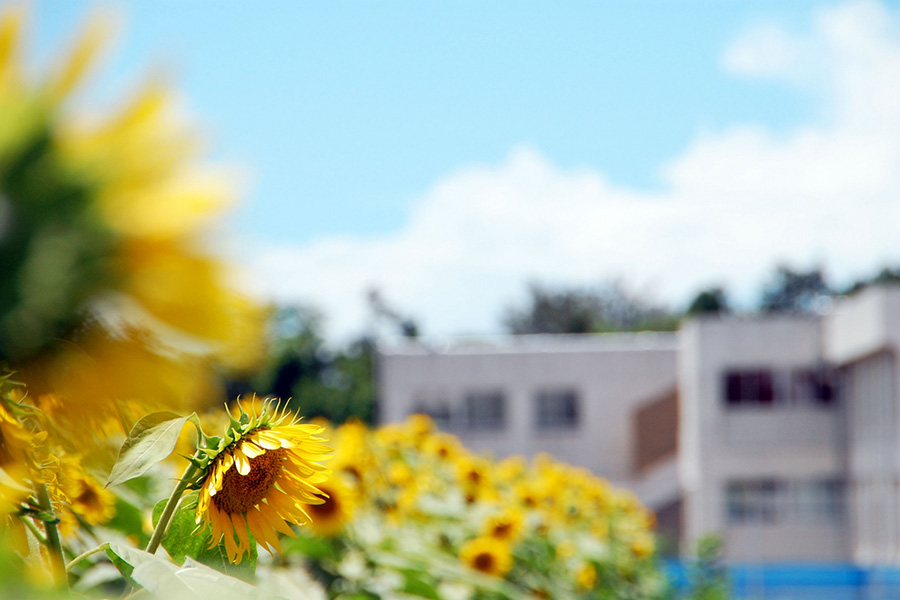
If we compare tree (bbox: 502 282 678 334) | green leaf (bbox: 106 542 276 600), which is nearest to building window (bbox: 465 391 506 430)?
tree (bbox: 502 282 678 334)

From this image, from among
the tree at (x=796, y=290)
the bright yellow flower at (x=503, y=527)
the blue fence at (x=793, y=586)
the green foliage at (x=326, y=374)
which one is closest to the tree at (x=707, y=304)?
the tree at (x=796, y=290)

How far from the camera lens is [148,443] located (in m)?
0.37

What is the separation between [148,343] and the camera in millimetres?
242

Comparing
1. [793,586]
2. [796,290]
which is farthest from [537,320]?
[793,586]

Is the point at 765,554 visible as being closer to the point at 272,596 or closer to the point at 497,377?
the point at 497,377

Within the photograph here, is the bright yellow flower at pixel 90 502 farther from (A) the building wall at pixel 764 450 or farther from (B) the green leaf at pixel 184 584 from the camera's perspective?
(A) the building wall at pixel 764 450

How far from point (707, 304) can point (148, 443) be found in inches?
1155

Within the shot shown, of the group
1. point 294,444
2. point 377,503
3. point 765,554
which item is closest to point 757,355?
point 765,554

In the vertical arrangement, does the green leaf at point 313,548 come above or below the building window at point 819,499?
above

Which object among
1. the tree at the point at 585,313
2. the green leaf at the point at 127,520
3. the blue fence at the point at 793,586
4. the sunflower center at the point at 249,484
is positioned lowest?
the blue fence at the point at 793,586

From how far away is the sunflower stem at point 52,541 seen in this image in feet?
1.19

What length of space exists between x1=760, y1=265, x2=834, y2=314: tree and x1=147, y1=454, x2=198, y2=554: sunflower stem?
3753 cm

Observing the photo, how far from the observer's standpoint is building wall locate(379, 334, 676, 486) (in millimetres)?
17906

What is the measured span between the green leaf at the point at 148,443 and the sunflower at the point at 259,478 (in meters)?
0.04
